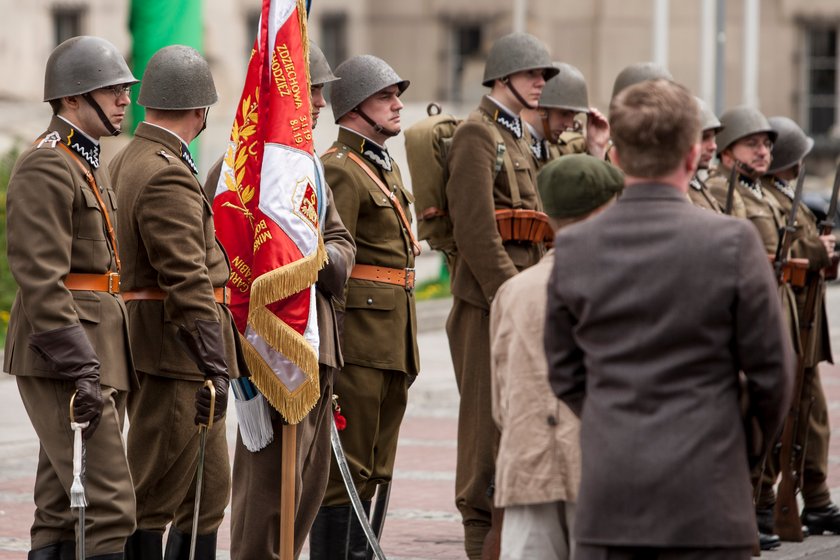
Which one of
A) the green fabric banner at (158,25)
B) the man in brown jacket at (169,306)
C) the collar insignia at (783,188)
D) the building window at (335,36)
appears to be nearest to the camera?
the man in brown jacket at (169,306)

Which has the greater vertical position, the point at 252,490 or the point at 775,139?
the point at 775,139

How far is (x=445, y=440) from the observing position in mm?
11445

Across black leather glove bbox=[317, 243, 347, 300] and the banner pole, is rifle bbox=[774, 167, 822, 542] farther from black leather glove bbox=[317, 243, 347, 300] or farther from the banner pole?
the banner pole

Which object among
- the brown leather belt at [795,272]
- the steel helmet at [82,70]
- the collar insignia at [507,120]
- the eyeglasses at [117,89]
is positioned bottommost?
the brown leather belt at [795,272]

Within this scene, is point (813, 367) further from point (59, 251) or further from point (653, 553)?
point (653, 553)

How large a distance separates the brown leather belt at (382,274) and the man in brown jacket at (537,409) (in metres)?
2.26

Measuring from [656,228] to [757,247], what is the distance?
0.24m

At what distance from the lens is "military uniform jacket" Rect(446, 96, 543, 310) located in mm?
6957

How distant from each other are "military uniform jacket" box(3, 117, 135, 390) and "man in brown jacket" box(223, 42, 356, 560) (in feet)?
2.01

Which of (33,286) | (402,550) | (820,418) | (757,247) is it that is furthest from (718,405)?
(820,418)

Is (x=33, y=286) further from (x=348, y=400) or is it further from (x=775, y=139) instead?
(x=775, y=139)

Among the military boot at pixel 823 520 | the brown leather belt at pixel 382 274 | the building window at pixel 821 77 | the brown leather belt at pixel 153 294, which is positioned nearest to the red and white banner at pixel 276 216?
the brown leather belt at pixel 153 294

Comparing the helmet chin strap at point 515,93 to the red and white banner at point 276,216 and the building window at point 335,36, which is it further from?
the building window at point 335,36

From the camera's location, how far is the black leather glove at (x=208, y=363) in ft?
19.1
